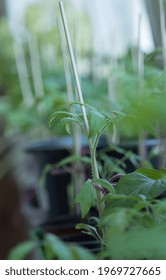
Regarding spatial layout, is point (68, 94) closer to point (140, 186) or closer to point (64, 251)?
point (140, 186)

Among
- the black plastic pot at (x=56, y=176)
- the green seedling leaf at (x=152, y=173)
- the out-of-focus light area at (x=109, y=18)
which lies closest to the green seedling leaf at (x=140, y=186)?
the green seedling leaf at (x=152, y=173)

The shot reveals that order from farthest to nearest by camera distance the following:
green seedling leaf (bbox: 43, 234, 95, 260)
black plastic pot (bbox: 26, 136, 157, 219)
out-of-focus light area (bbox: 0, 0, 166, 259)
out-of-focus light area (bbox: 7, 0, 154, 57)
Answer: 1. out-of-focus light area (bbox: 7, 0, 154, 57)
2. black plastic pot (bbox: 26, 136, 157, 219)
3. out-of-focus light area (bbox: 0, 0, 166, 259)
4. green seedling leaf (bbox: 43, 234, 95, 260)

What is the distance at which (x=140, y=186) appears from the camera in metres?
0.51

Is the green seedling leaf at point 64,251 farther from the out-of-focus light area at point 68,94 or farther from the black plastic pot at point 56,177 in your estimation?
the black plastic pot at point 56,177

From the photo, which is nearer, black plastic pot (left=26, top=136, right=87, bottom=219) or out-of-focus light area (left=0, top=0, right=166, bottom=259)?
out-of-focus light area (left=0, top=0, right=166, bottom=259)

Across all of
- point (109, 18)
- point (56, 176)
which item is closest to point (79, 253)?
point (56, 176)

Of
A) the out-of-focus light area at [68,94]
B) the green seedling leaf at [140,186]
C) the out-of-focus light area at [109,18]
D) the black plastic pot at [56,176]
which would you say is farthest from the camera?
the out-of-focus light area at [109,18]

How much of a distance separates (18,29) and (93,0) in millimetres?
512

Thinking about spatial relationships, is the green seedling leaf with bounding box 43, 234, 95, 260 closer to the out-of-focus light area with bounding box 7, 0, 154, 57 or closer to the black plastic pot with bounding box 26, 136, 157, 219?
the black plastic pot with bounding box 26, 136, 157, 219

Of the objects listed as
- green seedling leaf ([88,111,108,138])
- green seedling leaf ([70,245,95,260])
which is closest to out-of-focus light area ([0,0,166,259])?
green seedling leaf ([88,111,108,138])

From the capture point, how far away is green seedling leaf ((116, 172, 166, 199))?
50 cm

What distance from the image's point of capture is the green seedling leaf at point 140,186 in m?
0.50

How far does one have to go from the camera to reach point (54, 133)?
1605mm
